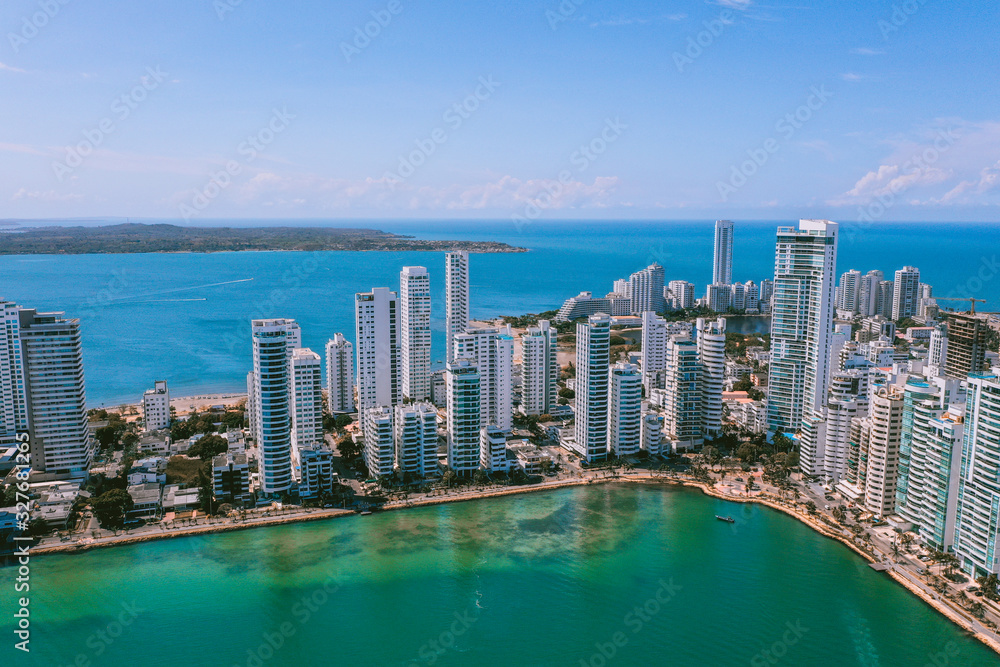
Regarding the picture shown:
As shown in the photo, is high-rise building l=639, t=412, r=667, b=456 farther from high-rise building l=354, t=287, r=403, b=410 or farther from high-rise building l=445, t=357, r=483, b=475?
high-rise building l=354, t=287, r=403, b=410

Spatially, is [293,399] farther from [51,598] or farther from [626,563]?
[626,563]

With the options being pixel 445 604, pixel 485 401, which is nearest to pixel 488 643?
pixel 445 604

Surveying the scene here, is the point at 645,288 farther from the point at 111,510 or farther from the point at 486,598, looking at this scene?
the point at 111,510

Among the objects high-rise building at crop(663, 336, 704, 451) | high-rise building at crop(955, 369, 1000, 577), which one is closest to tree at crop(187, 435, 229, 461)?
high-rise building at crop(663, 336, 704, 451)

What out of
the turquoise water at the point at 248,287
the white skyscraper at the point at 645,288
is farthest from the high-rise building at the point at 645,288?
the turquoise water at the point at 248,287

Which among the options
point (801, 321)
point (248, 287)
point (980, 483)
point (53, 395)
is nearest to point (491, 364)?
point (801, 321)

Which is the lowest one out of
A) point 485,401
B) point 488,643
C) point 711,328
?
point 488,643

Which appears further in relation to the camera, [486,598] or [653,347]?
[653,347]
